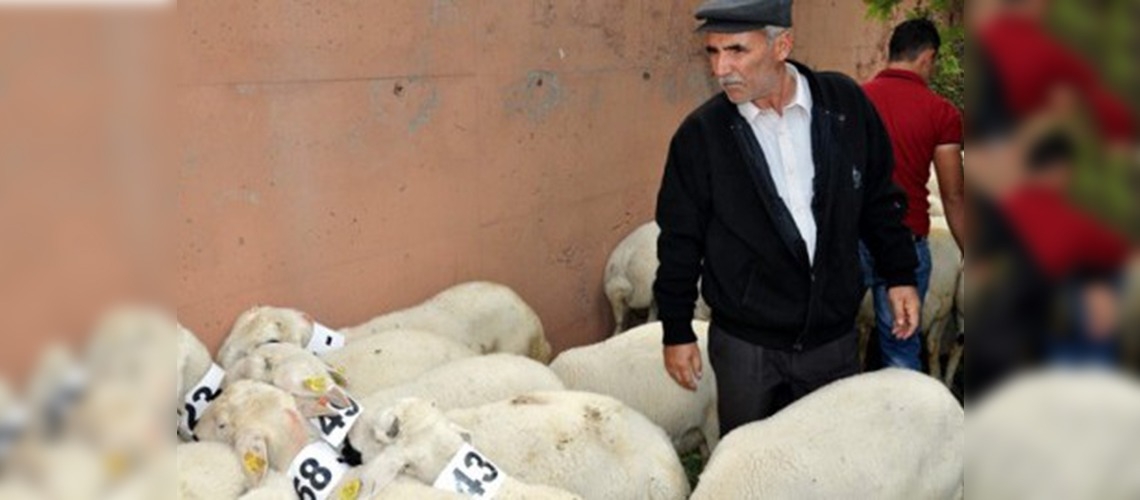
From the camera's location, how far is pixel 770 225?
3.84 m

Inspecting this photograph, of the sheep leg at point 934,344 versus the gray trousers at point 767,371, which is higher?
the gray trousers at point 767,371

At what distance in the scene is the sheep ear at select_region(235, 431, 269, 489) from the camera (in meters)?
3.52

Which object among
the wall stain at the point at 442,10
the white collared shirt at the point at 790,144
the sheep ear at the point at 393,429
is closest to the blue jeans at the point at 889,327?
the white collared shirt at the point at 790,144

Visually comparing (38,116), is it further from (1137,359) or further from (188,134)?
(188,134)

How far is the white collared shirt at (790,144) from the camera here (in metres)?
3.80

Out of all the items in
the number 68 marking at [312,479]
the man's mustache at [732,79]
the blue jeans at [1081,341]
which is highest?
the blue jeans at [1081,341]

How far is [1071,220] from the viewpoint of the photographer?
525 millimetres

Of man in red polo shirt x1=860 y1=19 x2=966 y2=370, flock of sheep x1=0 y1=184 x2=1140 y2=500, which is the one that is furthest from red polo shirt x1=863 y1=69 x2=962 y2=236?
flock of sheep x1=0 y1=184 x2=1140 y2=500

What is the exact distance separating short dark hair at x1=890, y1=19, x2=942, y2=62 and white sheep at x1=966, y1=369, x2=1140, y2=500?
5.46m

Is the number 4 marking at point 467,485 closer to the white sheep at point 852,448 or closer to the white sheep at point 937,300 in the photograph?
the white sheep at point 852,448

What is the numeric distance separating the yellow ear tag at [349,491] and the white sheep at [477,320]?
1.64m

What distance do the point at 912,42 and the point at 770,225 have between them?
236 cm

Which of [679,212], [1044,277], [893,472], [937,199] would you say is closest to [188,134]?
[679,212]

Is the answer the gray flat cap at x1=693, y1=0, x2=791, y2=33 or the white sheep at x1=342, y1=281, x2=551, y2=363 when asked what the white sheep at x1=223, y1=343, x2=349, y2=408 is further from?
the gray flat cap at x1=693, y1=0, x2=791, y2=33
